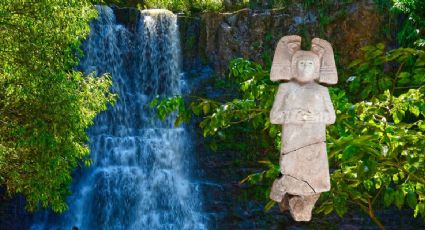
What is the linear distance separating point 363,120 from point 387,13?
1223 cm

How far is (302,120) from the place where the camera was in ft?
9.53

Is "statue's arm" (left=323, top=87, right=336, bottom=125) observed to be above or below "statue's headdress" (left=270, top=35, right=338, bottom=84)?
below

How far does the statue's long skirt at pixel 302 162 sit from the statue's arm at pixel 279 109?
5cm

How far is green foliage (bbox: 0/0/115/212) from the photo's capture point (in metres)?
6.97

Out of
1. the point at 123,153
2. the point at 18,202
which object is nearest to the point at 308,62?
the point at 18,202

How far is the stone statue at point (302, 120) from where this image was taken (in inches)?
113

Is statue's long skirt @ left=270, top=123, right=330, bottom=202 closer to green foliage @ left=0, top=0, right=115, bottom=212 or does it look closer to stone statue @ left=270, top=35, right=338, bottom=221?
stone statue @ left=270, top=35, right=338, bottom=221

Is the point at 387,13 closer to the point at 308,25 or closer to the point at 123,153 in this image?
the point at 308,25

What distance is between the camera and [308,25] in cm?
1550

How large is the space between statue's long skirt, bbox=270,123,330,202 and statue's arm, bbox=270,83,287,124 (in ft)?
0.17

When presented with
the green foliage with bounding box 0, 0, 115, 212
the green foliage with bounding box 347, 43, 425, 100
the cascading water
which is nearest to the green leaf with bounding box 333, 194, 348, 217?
the green foliage with bounding box 347, 43, 425, 100

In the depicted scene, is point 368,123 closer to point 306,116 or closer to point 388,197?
point 388,197

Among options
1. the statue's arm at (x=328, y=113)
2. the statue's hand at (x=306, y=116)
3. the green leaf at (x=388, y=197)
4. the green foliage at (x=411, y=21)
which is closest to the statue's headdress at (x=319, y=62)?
the statue's arm at (x=328, y=113)

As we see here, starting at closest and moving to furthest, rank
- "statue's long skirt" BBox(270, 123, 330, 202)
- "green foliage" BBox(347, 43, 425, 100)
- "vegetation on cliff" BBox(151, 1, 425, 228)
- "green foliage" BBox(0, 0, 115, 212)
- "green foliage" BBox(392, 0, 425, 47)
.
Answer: "statue's long skirt" BBox(270, 123, 330, 202)
"vegetation on cliff" BBox(151, 1, 425, 228)
"green foliage" BBox(347, 43, 425, 100)
"green foliage" BBox(0, 0, 115, 212)
"green foliage" BBox(392, 0, 425, 47)
